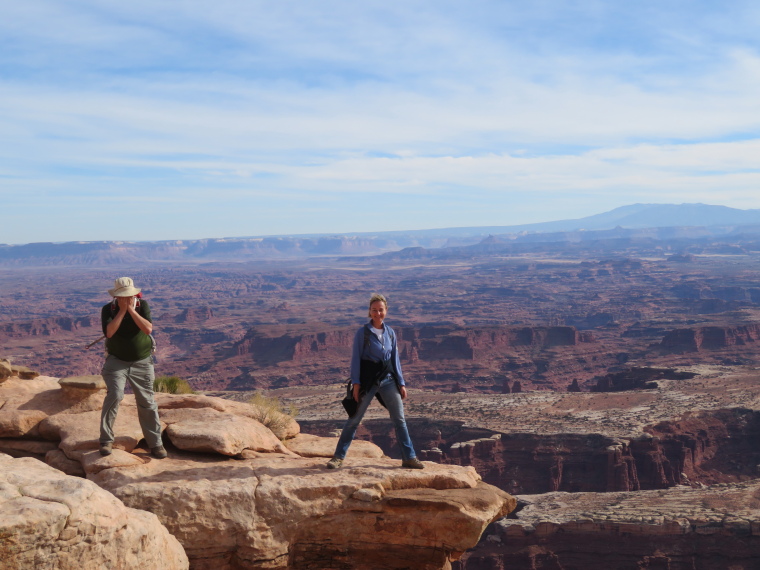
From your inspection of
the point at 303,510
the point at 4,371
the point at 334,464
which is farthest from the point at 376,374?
the point at 4,371

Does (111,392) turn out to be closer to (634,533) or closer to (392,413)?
(392,413)

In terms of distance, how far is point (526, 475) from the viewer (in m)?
41.3

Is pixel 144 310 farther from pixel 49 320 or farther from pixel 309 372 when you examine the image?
pixel 49 320

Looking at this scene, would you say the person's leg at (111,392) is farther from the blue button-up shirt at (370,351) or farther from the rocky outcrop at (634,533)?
the rocky outcrop at (634,533)

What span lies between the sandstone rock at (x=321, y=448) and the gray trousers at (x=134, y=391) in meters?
2.61

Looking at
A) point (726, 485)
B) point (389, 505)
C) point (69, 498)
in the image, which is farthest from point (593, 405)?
point (69, 498)

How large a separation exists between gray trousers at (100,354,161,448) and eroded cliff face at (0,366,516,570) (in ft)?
1.02

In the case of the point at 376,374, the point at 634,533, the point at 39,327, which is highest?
the point at 376,374

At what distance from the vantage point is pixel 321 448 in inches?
452

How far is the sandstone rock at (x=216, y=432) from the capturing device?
9.84 m

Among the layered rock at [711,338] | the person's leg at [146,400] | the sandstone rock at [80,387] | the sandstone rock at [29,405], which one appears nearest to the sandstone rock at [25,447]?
the sandstone rock at [29,405]

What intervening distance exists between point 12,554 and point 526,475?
38.5m

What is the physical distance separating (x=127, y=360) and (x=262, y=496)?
8.89 ft

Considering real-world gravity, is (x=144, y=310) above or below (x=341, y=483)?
above
